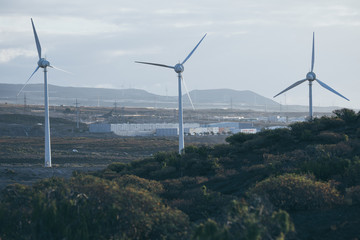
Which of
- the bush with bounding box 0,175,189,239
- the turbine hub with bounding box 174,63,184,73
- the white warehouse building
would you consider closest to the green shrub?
the bush with bounding box 0,175,189,239

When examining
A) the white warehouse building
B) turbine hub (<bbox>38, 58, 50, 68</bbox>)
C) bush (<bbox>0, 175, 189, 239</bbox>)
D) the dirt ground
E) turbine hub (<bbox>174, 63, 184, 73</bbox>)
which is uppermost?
turbine hub (<bbox>38, 58, 50, 68</bbox>)

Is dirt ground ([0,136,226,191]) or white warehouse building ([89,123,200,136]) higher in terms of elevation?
white warehouse building ([89,123,200,136])

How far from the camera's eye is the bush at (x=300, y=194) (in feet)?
75.6

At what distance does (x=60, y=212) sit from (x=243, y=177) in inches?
Result: 633

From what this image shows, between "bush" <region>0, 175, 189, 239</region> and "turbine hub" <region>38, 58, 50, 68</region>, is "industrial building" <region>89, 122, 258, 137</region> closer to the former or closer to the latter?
"turbine hub" <region>38, 58, 50, 68</region>

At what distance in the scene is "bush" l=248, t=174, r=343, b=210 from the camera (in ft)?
75.6

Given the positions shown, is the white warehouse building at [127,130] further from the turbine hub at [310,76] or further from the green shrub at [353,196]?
the green shrub at [353,196]

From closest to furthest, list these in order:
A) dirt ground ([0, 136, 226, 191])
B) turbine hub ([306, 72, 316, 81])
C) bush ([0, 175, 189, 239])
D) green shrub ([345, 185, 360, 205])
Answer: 1. bush ([0, 175, 189, 239])
2. green shrub ([345, 185, 360, 205])
3. turbine hub ([306, 72, 316, 81])
4. dirt ground ([0, 136, 226, 191])

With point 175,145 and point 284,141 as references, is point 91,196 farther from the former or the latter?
point 175,145

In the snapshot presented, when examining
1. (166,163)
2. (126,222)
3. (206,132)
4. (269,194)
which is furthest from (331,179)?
(206,132)

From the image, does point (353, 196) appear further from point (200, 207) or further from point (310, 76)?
point (310, 76)

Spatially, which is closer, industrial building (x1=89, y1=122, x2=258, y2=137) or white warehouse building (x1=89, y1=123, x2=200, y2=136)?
industrial building (x1=89, y1=122, x2=258, y2=137)

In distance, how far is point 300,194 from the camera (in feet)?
76.7

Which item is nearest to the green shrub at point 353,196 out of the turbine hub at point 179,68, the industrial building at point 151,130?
the turbine hub at point 179,68
